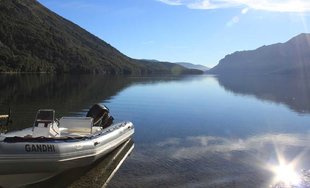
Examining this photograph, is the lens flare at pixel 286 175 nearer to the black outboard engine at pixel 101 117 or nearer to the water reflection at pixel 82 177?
the water reflection at pixel 82 177

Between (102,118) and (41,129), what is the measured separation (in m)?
6.54

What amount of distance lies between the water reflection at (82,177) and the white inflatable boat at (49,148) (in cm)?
32

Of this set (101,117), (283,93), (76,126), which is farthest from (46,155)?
(283,93)

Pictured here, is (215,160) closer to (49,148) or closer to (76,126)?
(76,126)

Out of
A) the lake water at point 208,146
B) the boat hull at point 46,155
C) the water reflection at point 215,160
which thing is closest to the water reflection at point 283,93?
the lake water at point 208,146

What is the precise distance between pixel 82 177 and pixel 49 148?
223 centimetres

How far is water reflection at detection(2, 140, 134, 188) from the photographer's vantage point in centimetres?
1407

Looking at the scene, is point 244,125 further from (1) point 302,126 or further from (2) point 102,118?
(2) point 102,118

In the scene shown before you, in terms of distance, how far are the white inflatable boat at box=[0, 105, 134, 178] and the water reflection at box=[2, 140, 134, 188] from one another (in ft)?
1.04

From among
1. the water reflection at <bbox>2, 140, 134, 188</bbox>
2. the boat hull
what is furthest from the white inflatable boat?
the water reflection at <bbox>2, 140, 134, 188</bbox>

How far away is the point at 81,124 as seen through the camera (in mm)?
19984

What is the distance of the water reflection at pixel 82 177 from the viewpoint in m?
14.1

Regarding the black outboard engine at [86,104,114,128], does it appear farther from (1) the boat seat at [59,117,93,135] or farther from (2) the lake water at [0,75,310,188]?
(1) the boat seat at [59,117,93,135]

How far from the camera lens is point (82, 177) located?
1594cm
